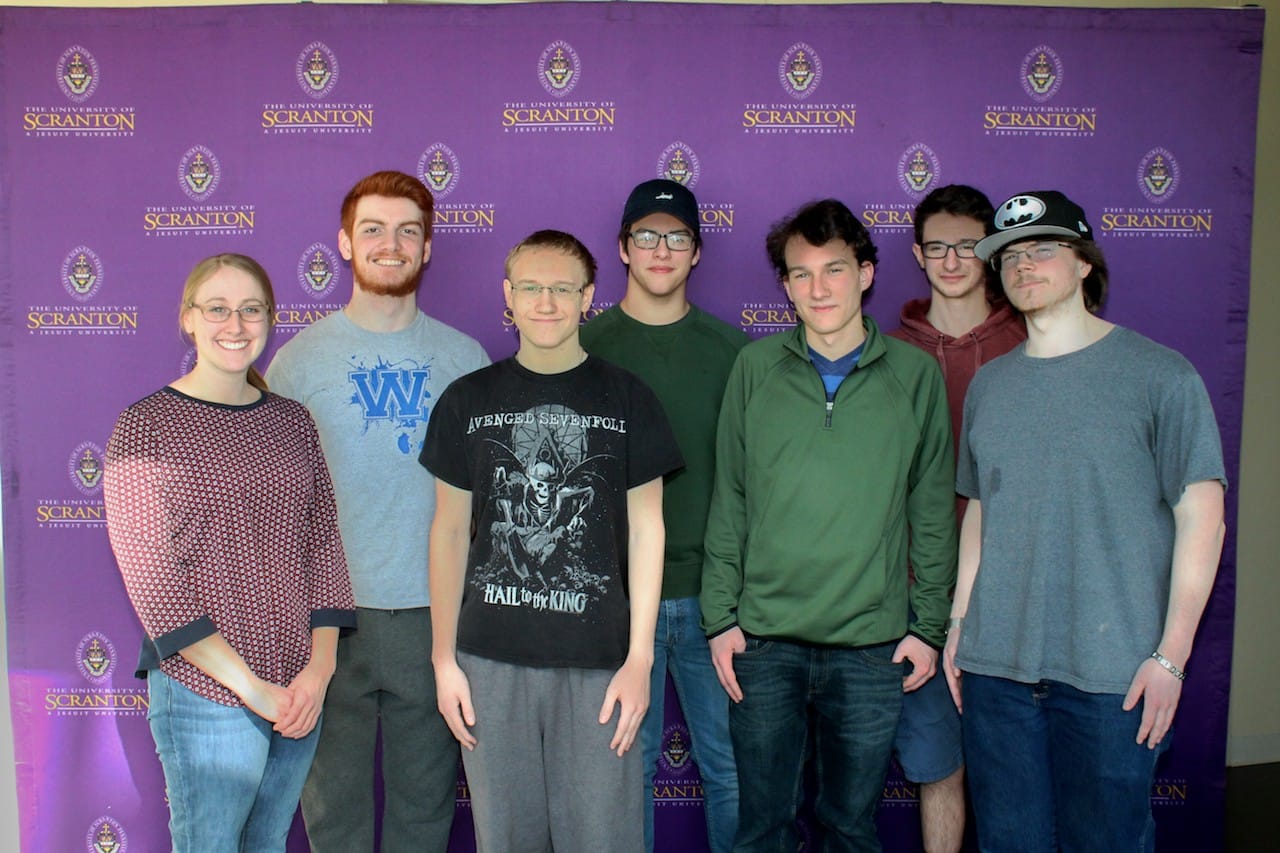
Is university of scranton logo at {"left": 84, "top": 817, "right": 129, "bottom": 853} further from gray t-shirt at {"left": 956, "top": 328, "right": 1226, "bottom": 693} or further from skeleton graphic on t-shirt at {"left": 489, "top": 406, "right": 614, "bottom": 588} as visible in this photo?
gray t-shirt at {"left": 956, "top": 328, "right": 1226, "bottom": 693}

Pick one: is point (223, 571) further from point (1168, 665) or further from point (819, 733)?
point (1168, 665)

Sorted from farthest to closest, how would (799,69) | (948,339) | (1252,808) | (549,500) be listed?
(1252,808) → (799,69) → (948,339) → (549,500)

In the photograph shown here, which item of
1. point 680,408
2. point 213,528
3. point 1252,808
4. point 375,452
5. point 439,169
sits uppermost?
point 439,169

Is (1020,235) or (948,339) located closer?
(1020,235)

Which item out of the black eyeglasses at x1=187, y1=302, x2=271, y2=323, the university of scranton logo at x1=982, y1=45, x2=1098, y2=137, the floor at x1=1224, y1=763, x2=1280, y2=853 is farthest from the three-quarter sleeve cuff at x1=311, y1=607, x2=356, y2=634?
the floor at x1=1224, y1=763, x2=1280, y2=853

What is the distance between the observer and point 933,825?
256cm

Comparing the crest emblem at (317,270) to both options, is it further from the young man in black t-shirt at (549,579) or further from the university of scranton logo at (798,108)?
the university of scranton logo at (798,108)

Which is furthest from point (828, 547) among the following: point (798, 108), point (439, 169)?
point (439, 169)

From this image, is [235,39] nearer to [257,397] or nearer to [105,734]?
[257,397]

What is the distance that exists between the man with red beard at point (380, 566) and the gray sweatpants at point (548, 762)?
1.43 ft

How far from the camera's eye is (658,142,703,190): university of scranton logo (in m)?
2.94

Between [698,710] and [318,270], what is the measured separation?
183 cm

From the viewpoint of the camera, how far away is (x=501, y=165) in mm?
2951

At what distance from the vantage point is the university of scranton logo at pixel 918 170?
2949mm
